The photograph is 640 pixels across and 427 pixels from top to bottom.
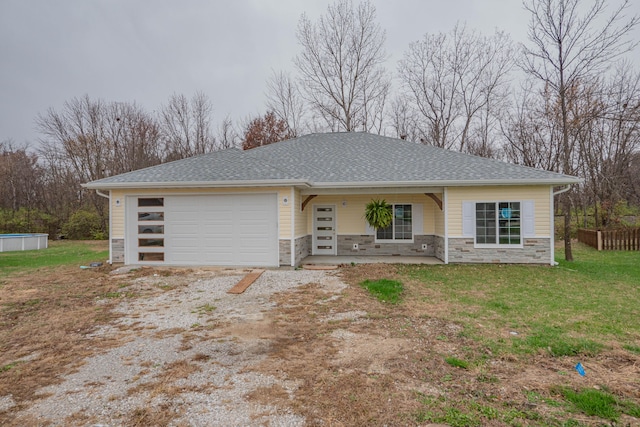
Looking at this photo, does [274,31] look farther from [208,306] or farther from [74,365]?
[74,365]

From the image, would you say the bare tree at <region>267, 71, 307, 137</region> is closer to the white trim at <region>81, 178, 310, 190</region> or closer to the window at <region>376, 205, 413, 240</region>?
the window at <region>376, 205, 413, 240</region>

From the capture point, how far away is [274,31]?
714 inches

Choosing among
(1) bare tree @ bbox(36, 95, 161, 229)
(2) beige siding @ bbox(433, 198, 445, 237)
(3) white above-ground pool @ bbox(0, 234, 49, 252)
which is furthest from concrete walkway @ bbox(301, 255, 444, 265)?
(1) bare tree @ bbox(36, 95, 161, 229)

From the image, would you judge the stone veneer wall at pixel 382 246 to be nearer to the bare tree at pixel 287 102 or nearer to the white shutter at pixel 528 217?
the white shutter at pixel 528 217

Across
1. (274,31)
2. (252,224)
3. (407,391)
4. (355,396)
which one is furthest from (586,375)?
(274,31)

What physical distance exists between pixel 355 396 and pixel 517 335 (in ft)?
8.91

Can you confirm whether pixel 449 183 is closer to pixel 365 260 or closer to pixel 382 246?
pixel 382 246

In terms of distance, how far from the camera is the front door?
11.9 m

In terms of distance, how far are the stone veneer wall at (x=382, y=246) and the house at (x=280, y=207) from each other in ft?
1.87

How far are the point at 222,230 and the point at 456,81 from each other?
60.9ft

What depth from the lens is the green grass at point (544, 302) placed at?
4.09m

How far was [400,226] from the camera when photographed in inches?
457

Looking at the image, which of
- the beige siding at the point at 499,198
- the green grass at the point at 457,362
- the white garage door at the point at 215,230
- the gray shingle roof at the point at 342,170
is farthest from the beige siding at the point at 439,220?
the green grass at the point at 457,362

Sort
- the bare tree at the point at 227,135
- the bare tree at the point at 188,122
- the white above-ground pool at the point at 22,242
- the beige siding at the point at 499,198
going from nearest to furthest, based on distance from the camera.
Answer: the beige siding at the point at 499,198 → the white above-ground pool at the point at 22,242 → the bare tree at the point at 188,122 → the bare tree at the point at 227,135
